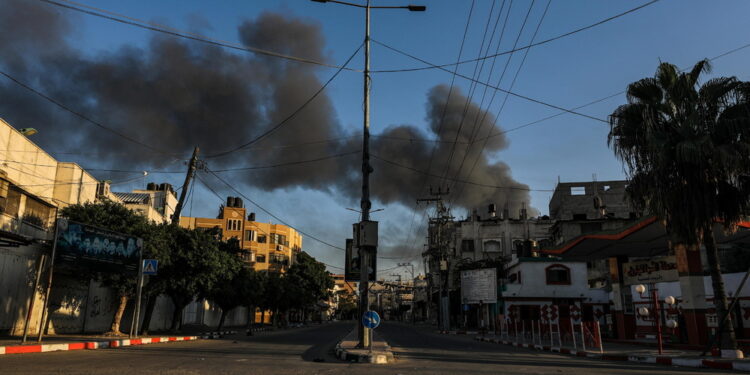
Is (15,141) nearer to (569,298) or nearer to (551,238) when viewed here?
(569,298)

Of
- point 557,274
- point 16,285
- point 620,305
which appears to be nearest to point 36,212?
point 16,285

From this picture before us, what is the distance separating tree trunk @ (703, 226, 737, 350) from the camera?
16391 mm

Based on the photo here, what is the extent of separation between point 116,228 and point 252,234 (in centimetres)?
5512

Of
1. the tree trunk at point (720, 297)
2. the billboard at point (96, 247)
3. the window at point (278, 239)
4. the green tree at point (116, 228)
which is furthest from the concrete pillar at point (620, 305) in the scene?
the window at point (278, 239)

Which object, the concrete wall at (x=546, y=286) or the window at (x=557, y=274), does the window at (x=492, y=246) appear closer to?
the concrete wall at (x=546, y=286)

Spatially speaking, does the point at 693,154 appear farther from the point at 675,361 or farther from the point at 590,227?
the point at 590,227

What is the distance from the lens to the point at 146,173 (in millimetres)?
31234

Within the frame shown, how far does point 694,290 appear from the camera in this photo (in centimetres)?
2038

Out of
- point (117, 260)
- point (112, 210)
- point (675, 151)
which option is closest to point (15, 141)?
point (112, 210)

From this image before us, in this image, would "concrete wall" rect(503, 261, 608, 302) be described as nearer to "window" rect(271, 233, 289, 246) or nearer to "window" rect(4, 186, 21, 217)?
"window" rect(4, 186, 21, 217)

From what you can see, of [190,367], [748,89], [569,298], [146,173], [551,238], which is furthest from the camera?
[551,238]

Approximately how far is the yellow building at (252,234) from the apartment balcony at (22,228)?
→ 4916 centimetres

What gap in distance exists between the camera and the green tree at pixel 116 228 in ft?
80.7

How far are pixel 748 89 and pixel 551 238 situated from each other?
5598 centimetres
